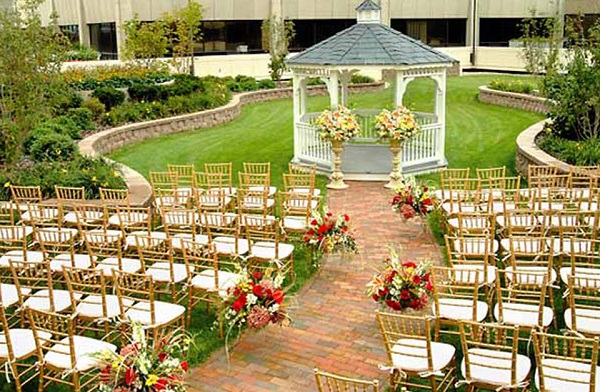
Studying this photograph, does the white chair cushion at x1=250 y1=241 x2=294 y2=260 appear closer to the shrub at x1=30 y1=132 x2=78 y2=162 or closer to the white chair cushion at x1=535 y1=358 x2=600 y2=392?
the white chair cushion at x1=535 y1=358 x2=600 y2=392

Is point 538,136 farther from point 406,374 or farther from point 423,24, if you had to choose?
point 423,24

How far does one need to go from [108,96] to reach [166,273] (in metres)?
16.4

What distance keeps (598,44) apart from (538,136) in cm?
299

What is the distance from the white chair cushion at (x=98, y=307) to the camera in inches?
300

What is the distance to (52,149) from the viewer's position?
16.5 m

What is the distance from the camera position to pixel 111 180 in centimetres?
1381

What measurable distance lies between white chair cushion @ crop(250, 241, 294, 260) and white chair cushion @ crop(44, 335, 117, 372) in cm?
307

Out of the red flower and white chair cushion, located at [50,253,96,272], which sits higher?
the red flower

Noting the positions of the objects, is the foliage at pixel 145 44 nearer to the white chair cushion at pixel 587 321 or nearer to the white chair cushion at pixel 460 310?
the white chair cushion at pixel 460 310

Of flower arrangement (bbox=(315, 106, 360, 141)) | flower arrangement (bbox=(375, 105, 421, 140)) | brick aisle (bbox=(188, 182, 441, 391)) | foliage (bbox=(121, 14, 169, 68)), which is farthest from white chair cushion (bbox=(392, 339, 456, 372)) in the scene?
A: foliage (bbox=(121, 14, 169, 68))

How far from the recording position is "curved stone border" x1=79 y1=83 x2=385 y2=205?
14.3 meters

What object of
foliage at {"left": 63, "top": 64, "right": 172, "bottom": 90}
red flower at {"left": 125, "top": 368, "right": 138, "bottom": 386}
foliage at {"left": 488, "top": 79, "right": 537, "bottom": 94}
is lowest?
red flower at {"left": 125, "top": 368, "right": 138, "bottom": 386}

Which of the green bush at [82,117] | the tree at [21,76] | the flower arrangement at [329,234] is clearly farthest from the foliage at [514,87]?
the flower arrangement at [329,234]

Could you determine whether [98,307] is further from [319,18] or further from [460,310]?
[319,18]
